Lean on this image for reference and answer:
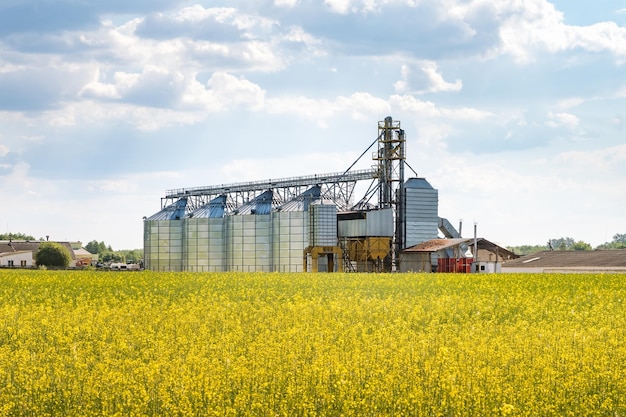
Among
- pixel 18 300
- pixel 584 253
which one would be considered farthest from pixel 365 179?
pixel 18 300

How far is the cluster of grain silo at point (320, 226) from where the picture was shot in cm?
8625

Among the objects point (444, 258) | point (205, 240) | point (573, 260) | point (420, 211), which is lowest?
point (573, 260)

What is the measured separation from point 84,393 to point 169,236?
286 ft

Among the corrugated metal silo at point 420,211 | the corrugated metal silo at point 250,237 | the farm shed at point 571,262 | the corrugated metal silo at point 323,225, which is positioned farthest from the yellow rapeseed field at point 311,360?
the corrugated metal silo at point 250,237

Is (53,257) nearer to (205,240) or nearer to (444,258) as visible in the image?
(205,240)

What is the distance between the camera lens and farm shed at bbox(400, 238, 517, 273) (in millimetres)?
83094

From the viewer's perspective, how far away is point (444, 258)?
276ft

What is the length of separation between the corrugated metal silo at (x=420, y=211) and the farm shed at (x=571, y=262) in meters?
9.17

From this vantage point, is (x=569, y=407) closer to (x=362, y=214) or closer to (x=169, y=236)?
(x=362, y=214)

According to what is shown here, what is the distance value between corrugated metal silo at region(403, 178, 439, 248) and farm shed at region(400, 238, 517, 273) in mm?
1090

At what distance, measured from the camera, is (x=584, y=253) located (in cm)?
8856

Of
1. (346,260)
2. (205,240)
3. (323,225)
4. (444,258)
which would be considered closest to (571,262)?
(444,258)

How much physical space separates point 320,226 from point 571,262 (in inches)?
1061

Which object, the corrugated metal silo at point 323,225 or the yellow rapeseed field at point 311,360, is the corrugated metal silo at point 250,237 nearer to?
the corrugated metal silo at point 323,225
